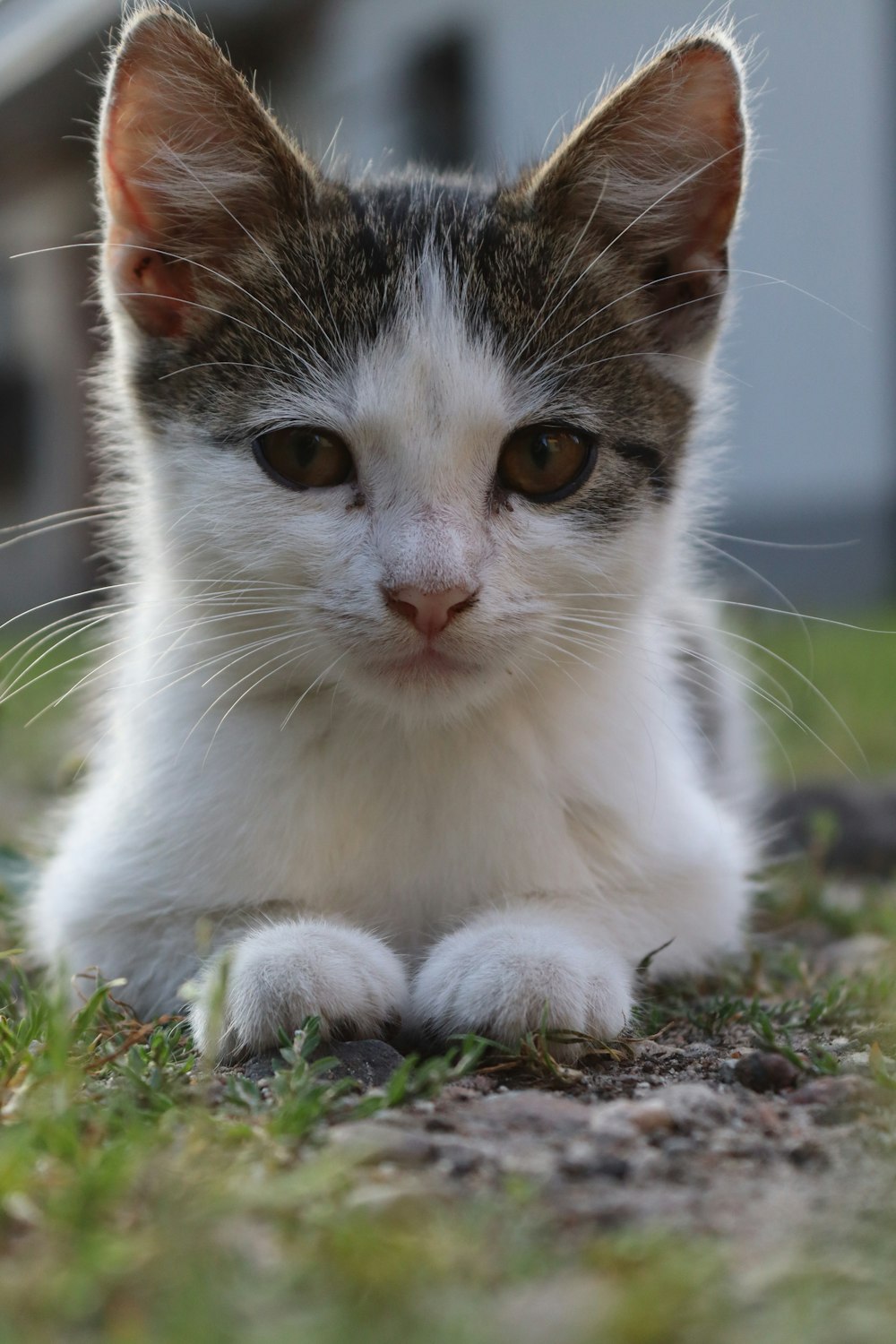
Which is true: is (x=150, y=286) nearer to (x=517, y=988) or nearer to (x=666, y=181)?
(x=666, y=181)

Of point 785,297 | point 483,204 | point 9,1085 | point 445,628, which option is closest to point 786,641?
point 785,297

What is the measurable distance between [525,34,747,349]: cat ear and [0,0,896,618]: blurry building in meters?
6.68

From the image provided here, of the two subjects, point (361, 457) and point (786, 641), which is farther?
point (786, 641)

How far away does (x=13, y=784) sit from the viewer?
4.34 metres

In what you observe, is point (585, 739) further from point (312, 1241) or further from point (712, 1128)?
point (312, 1241)

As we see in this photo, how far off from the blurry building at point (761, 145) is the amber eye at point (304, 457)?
701cm

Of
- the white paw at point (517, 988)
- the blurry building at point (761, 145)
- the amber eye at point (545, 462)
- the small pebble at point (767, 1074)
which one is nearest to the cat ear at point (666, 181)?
the amber eye at point (545, 462)

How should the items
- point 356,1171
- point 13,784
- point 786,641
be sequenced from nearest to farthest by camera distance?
point 356,1171, point 13,784, point 786,641

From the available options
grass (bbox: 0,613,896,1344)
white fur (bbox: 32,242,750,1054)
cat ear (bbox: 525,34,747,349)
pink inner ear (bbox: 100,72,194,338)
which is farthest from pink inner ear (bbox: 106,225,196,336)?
grass (bbox: 0,613,896,1344)

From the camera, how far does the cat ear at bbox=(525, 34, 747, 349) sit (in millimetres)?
2178

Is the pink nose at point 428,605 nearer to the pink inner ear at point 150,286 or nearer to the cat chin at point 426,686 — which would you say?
the cat chin at point 426,686

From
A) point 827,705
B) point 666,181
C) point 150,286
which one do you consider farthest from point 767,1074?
point 827,705

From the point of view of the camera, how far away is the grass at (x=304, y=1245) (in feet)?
3.04

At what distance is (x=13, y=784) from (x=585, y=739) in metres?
2.74
